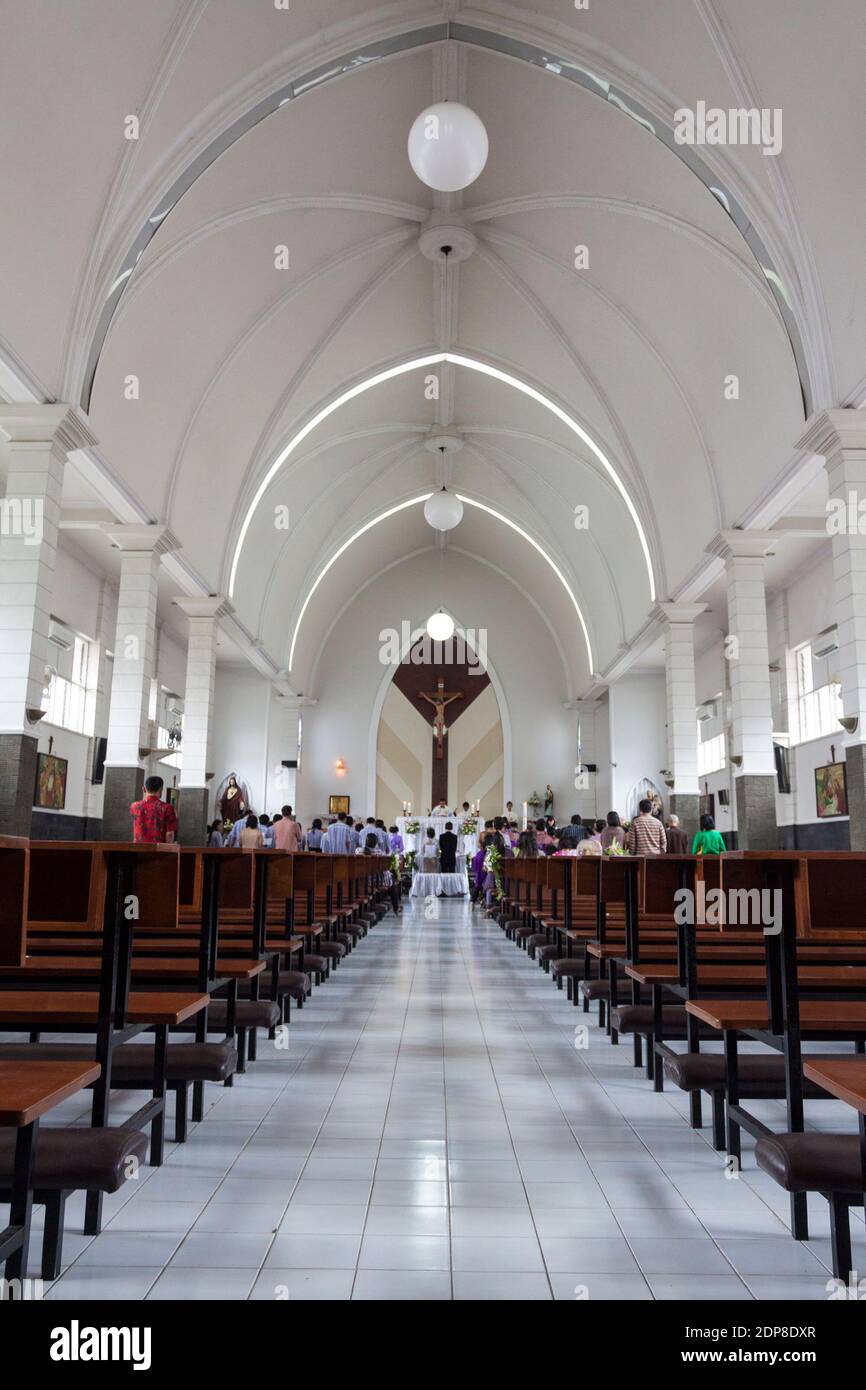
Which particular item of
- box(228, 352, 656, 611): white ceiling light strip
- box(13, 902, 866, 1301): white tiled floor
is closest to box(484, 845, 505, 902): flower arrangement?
box(228, 352, 656, 611): white ceiling light strip

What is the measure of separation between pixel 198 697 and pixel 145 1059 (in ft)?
32.9

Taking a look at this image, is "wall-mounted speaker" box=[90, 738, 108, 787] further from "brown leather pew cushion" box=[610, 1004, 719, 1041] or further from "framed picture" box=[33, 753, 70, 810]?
"brown leather pew cushion" box=[610, 1004, 719, 1041]

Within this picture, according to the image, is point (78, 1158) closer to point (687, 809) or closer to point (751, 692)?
point (751, 692)

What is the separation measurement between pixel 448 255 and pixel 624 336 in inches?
92.6

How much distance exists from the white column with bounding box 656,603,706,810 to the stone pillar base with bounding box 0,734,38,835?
832 cm

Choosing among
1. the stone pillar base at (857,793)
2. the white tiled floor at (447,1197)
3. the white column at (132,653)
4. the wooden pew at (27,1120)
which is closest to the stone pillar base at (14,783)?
the white column at (132,653)

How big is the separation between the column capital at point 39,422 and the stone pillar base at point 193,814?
5.88 metres

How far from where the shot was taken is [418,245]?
11023mm

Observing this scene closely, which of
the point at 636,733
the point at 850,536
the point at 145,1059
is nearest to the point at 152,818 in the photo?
the point at 145,1059

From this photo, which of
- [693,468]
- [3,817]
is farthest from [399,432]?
[3,817]

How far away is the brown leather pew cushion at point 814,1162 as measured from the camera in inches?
77.6

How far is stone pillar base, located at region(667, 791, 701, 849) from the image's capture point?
1230cm
